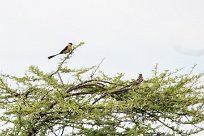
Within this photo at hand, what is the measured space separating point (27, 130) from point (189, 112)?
3.99m

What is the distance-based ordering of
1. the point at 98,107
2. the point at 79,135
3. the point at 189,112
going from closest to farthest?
the point at 98,107 < the point at 79,135 < the point at 189,112

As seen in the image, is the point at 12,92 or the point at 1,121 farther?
the point at 12,92

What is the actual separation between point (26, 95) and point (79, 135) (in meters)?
1.66

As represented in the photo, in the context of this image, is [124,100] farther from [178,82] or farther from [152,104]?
[178,82]

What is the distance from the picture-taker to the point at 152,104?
38.3 ft

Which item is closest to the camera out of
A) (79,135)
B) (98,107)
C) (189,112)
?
(98,107)

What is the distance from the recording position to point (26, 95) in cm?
1197

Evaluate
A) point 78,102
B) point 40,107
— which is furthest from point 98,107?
point 40,107

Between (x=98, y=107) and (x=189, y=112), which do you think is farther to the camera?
(x=189, y=112)

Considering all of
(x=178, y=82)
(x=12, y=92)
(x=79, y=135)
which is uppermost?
(x=12, y=92)

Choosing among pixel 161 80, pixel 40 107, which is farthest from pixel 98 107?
pixel 161 80

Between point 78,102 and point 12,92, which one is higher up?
point 12,92

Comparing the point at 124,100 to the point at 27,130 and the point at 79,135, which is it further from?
the point at 27,130

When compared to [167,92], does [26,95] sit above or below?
above
